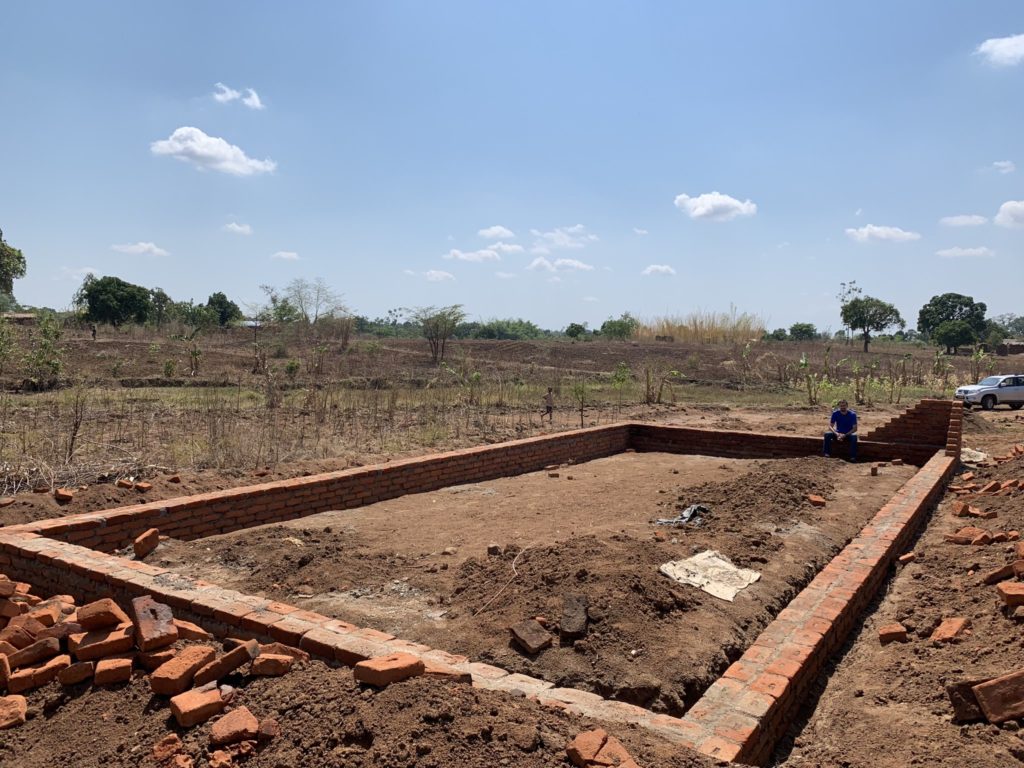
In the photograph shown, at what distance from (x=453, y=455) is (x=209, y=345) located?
20980mm

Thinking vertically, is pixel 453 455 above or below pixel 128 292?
below

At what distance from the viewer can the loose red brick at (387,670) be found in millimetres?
2707

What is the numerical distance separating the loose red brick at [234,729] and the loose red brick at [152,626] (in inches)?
30.9

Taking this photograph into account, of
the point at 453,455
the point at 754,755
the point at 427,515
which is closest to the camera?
the point at 754,755

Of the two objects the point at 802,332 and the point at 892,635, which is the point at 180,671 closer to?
the point at 892,635

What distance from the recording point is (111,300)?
35.0 meters

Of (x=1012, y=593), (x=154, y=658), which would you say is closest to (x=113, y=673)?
(x=154, y=658)

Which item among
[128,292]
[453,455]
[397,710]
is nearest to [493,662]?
[397,710]

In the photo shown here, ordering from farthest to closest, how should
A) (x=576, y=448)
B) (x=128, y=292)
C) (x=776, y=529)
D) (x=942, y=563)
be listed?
1. (x=128, y=292)
2. (x=576, y=448)
3. (x=776, y=529)
4. (x=942, y=563)

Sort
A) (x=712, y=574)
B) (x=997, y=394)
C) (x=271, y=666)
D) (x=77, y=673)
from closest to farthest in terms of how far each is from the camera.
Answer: (x=271, y=666), (x=77, y=673), (x=712, y=574), (x=997, y=394)

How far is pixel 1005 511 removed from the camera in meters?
6.39

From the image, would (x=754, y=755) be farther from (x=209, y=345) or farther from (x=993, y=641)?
(x=209, y=345)

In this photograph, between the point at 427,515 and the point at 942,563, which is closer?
the point at 942,563

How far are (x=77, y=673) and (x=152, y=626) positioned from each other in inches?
15.4
